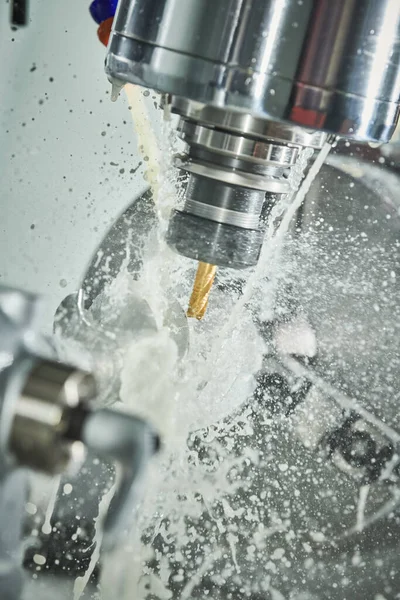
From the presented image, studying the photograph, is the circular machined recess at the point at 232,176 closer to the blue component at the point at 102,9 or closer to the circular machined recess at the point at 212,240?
the circular machined recess at the point at 212,240

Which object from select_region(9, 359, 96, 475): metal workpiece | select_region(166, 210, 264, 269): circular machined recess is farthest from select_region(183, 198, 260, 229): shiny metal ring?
select_region(9, 359, 96, 475): metal workpiece

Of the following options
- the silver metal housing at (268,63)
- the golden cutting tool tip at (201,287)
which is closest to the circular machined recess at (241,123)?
the silver metal housing at (268,63)

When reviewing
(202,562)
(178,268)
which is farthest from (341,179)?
(202,562)

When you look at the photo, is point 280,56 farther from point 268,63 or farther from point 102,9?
point 102,9

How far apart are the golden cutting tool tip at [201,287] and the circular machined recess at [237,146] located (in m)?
0.09

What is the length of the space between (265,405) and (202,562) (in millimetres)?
140

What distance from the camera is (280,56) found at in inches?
12.5

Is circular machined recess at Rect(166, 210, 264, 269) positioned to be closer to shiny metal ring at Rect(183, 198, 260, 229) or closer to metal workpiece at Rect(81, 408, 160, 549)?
shiny metal ring at Rect(183, 198, 260, 229)

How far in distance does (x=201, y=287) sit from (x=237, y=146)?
0.13 metres

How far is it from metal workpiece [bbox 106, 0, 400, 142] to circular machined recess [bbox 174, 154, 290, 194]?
0.05 metres

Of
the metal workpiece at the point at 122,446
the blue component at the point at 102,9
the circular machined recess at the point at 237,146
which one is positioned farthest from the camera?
the blue component at the point at 102,9

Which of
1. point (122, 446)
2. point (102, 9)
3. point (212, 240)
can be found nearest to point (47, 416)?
point (122, 446)

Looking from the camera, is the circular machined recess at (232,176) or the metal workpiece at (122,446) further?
the circular machined recess at (232,176)

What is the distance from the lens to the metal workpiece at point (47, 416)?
0.26 meters
